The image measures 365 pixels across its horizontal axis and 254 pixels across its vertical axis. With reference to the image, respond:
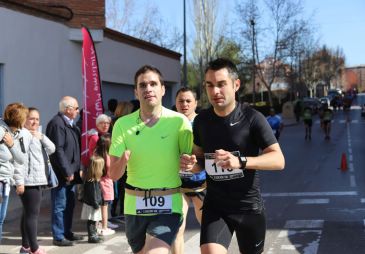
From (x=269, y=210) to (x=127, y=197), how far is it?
643 centimetres

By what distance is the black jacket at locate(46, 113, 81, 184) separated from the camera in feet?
25.7

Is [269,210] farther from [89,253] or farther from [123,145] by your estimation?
[123,145]

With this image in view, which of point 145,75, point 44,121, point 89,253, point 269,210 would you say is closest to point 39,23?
point 44,121

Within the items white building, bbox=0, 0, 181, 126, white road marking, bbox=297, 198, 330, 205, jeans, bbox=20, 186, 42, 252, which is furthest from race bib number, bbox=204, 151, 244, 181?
white building, bbox=0, 0, 181, 126

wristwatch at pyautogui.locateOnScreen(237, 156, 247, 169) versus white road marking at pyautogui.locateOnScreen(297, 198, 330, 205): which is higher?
wristwatch at pyautogui.locateOnScreen(237, 156, 247, 169)

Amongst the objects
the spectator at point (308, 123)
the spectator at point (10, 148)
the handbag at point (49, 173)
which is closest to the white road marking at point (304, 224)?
the handbag at point (49, 173)

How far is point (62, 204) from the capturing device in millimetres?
7949

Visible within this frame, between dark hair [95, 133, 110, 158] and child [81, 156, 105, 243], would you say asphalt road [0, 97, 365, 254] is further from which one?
dark hair [95, 133, 110, 158]

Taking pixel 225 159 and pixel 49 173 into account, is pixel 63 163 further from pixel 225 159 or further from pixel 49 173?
pixel 225 159

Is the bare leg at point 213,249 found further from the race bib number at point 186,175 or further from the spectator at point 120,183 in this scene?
the spectator at point 120,183

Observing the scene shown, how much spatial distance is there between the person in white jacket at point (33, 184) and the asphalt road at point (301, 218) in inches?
19.6

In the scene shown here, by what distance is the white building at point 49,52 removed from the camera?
1377 centimetres

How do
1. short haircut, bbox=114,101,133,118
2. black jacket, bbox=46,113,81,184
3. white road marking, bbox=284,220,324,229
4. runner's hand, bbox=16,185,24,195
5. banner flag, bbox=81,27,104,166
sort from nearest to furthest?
runner's hand, bbox=16,185,24,195 < black jacket, bbox=46,113,81,184 < white road marking, bbox=284,220,324,229 < short haircut, bbox=114,101,133,118 < banner flag, bbox=81,27,104,166

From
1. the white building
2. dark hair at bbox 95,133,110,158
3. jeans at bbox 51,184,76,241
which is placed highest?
the white building
